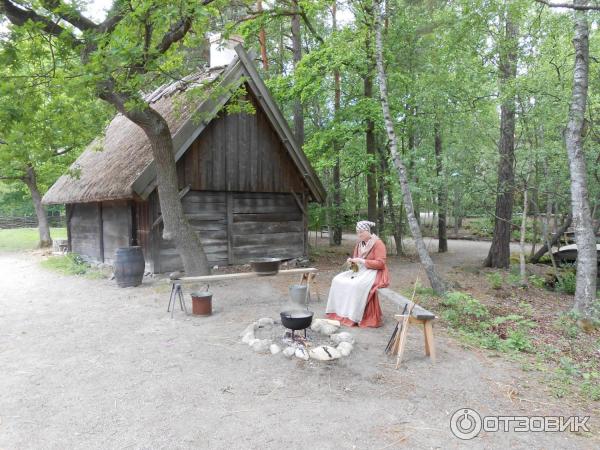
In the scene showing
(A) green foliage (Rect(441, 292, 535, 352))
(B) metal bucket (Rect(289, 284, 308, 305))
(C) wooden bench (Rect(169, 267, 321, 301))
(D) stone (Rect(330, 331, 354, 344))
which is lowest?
(A) green foliage (Rect(441, 292, 535, 352))

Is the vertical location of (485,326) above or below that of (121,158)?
below

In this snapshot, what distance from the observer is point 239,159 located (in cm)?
1141

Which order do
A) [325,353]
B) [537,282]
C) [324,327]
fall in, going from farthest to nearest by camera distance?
[537,282] < [324,327] < [325,353]

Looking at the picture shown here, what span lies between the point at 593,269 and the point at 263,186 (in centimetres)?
796

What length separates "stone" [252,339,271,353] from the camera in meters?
5.14

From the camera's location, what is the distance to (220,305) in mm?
7820

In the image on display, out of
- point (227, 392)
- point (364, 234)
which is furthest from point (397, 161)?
point (227, 392)

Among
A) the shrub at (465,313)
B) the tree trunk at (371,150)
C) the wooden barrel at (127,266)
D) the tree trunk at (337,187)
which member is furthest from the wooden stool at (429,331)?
the tree trunk at (337,187)

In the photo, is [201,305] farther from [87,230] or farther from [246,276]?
[87,230]

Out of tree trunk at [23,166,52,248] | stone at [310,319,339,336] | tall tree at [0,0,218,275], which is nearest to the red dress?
stone at [310,319,339,336]

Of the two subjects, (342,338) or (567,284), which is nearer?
A: (342,338)

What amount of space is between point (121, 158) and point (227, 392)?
904 centimetres

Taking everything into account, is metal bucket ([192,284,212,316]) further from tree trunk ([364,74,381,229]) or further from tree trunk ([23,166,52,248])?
tree trunk ([23,166,52,248])

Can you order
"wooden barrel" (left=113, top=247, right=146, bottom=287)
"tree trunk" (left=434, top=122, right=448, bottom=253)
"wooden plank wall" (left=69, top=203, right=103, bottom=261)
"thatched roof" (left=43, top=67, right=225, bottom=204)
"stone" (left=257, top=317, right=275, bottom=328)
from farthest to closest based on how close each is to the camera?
"wooden plank wall" (left=69, top=203, right=103, bottom=261), "tree trunk" (left=434, top=122, right=448, bottom=253), "thatched roof" (left=43, top=67, right=225, bottom=204), "wooden barrel" (left=113, top=247, right=146, bottom=287), "stone" (left=257, top=317, right=275, bottom=328)
